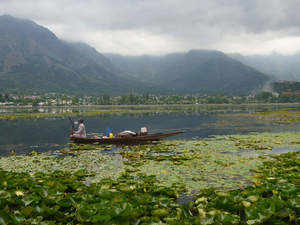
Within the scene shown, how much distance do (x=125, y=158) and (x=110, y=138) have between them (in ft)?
18.7

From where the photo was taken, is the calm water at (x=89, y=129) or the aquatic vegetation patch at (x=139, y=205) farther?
the calm water at (x=89, y=129)

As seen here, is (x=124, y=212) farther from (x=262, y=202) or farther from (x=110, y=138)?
(x=110, y=138)

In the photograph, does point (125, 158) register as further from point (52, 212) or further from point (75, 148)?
point (52, 212)

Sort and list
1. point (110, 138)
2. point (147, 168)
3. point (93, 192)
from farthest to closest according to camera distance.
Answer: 1. point (110, 138)
2. point (147, 168)
3. point (93, 192)

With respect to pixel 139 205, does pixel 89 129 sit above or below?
below

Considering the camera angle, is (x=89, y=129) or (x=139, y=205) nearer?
(x=139, y=205)

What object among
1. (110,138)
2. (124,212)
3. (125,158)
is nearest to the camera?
(124,212)

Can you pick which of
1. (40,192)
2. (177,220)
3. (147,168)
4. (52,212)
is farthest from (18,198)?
(147,168)

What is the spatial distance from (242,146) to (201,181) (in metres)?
10.3

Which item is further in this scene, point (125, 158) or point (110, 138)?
point (110, 138)

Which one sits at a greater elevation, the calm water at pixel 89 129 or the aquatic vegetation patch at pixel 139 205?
the aquatic vegetation patch at pixel 139 205

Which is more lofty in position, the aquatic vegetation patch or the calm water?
the aquatic vegetation patch

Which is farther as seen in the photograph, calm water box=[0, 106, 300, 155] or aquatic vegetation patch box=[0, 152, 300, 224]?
calm water box=[0, 106, 300, 155]

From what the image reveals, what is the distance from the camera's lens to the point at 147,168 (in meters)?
14.6
